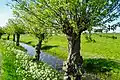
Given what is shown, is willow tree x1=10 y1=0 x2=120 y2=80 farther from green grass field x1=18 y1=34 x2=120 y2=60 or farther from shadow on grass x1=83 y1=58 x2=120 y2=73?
green grass field x1=18 y1=34 x2=120 y2=60

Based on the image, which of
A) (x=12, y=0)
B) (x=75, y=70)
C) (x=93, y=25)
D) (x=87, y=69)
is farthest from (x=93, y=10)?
(x=87, y=69)

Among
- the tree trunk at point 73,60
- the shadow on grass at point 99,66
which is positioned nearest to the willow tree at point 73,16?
the tree trunk at point 73,60

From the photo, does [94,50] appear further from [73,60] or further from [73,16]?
[73,16]

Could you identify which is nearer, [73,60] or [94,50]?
[73,60]

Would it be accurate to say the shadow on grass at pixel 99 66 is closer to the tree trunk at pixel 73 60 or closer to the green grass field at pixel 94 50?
the green grass field at pixel 94 50

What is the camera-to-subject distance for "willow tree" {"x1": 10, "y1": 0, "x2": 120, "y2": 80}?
67.5ft

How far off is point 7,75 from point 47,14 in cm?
583

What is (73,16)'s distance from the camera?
2162cm

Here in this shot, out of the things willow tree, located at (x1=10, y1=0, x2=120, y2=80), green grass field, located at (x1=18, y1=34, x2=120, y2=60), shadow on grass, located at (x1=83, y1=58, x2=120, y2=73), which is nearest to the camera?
willow tree, located at (x1=10, y1=0, x2=120, y2=80)

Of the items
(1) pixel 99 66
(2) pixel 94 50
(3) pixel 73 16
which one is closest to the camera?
(3) pixel 73 16

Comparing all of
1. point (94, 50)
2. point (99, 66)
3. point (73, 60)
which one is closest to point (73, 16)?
point (73, 60)

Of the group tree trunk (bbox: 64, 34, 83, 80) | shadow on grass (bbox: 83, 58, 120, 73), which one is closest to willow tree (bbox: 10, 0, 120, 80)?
tree trunk (bbox: 64, 34, 83, 80)

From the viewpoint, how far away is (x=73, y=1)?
19.9 metres

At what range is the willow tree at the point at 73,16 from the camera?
2056 cm
